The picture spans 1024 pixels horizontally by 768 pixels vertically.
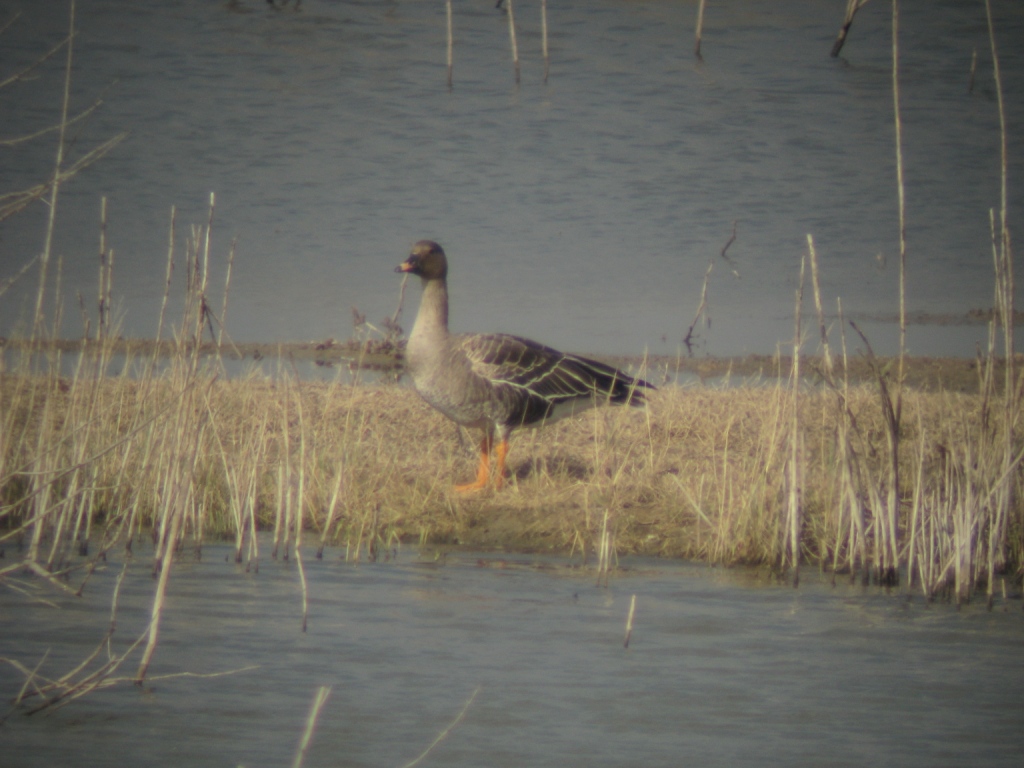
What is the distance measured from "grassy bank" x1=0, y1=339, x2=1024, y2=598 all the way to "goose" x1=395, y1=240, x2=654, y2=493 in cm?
30

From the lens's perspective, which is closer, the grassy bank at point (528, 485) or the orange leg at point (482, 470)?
the grassy bank at point (528, 485)

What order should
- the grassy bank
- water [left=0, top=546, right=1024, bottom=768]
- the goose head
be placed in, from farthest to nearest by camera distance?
the goose head
the grassy bank
water [left=0, top=546, right=1024, bottom=768]

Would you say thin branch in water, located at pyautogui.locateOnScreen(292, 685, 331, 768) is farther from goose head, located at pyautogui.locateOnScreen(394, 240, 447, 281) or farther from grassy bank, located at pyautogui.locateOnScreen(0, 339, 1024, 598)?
goose head, located at pyautogui.locateOnScreen(394, 240, 447, 281)

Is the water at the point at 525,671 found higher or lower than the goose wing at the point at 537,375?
lower

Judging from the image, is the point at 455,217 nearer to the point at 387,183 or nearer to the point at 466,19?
the point at 387,183

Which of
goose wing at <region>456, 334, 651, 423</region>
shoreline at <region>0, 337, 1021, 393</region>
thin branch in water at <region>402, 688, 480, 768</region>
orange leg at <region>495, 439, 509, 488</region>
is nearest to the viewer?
thin branch in water at <region>402, 688, 480, 768</region>

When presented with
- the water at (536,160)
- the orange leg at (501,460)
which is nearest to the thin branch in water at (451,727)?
the orange leg at (501,460)

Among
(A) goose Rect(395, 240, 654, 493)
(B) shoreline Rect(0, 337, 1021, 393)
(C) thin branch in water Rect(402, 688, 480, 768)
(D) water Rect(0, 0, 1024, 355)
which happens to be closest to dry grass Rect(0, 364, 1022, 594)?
(A) goose Rect(395, 240, 654, 493)

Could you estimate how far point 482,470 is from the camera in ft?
26.6

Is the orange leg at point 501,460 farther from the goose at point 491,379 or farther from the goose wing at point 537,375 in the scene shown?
the goose wing at point 537,375

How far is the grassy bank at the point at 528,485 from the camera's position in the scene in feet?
20.4

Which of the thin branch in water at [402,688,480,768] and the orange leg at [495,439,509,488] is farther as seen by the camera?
the orange leg at [495,439,509,488]

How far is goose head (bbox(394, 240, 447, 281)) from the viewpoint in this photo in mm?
8867

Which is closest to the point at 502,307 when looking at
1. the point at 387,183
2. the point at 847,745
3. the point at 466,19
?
the point at 387,183
